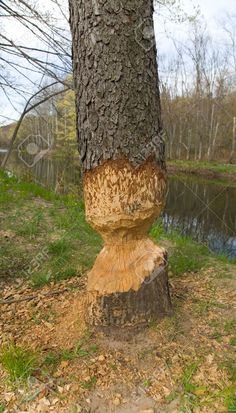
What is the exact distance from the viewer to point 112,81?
1.73 m

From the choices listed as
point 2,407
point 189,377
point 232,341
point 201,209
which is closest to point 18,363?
point 2,407

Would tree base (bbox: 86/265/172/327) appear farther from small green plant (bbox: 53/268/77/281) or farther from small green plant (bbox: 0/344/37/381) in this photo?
small green plant (bbox: 53/268/77/281)

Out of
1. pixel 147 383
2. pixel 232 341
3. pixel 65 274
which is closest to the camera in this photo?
pixel 147 383

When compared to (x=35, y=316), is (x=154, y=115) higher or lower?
higher

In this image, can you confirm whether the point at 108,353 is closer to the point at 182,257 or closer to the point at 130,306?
the point at 130,306

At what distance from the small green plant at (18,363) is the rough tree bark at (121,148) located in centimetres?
42

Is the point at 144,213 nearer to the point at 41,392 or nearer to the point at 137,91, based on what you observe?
the point at 137,91

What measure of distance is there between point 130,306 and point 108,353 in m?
0.29

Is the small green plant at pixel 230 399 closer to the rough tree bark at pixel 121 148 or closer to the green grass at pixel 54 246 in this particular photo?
the rough tree bark at pixel 121 148

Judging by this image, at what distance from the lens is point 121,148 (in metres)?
1.79

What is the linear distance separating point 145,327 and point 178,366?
0.30 m

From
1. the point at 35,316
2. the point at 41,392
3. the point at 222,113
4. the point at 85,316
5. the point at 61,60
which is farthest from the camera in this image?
the point at 222,113

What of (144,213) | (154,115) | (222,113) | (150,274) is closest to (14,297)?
(150,274)

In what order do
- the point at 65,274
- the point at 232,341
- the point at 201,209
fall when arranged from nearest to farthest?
the point at 232,341
the point at 65,274
the point at 201,209
